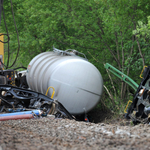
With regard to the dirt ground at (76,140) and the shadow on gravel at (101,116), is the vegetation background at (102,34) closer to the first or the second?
the shadow on gravel at (101,116)

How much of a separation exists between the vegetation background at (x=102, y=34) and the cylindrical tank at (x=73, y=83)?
5.35 feet

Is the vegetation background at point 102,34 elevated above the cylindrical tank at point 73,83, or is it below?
above

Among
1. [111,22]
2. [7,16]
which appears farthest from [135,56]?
[7,16]

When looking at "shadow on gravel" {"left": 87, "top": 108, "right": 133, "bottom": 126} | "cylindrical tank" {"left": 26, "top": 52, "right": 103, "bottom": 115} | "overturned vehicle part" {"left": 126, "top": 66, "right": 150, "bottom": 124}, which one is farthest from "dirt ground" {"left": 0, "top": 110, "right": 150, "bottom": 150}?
"shadow on gravel" {"left": 87, "top": 108, "right": 133, "bottom": 126}

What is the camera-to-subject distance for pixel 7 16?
62.8 feet

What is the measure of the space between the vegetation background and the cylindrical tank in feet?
5.35

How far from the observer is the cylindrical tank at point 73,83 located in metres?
9.11

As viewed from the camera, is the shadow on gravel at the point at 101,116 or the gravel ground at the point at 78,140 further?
the shadow on gravel at the point at 101,116

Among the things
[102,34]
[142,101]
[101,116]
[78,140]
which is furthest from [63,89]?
[78,140]

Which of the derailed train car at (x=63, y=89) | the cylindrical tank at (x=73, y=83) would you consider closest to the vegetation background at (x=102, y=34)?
the cylindrical tank at (x=73, y=83)

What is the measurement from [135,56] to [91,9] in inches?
129

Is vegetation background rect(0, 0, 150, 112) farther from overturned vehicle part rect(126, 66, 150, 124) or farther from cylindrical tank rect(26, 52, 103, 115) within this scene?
overturned vehicle part rect(126, 66, 150, 124)

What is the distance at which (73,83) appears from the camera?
30.0 feet

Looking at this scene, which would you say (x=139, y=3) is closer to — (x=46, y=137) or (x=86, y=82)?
(x=86, y=82)
